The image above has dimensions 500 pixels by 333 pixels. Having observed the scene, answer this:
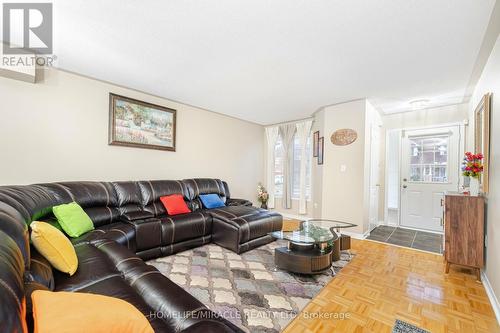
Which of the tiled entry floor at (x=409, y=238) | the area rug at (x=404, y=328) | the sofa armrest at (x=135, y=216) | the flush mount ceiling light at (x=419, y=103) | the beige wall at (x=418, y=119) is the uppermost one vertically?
the flush mount ceiling light at (x=419, y=103)

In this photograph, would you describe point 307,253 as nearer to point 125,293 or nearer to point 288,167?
point 125,293

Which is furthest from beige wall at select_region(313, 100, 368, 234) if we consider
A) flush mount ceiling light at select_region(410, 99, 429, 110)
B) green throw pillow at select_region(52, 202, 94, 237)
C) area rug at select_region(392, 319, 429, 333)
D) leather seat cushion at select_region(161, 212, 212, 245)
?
green throw pillow at select_region(52, 202, 94, 237)

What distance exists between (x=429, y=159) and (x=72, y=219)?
18.7ft

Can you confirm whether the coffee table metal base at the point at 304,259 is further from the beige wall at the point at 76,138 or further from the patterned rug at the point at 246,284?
the beige wall at the point at 76,138

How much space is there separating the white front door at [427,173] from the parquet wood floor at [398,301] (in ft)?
6.01

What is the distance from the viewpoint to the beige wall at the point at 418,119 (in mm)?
3898

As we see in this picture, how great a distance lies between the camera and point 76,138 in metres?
2.93

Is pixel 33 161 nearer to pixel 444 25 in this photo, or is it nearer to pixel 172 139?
pixel 172 139

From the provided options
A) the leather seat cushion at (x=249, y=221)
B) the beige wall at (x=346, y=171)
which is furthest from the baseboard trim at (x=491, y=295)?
the leather seat cushion at (x=249, y=221)

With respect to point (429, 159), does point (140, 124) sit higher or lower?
higher

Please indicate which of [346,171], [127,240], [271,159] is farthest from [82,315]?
[271,159]

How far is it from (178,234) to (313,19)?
2718 millimetres

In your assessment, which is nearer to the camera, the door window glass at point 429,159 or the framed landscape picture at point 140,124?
the framed landscape picture at point 140,124

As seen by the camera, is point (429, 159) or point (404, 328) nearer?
point (404, 328)
